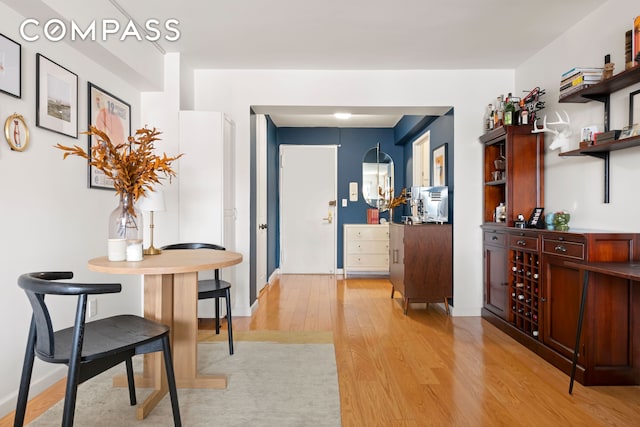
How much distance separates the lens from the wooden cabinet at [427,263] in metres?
3.88

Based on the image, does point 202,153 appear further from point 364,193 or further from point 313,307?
point 364,193

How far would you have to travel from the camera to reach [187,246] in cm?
311

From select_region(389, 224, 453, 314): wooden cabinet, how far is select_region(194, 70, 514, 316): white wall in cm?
10

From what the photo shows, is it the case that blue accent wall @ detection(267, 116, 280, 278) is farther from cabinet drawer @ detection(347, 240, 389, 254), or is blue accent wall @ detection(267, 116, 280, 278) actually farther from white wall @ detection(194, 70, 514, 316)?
white wall @ detection(194, 70, 514, 316)

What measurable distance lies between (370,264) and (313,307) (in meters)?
2.02

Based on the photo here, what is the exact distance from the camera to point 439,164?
4.45 m

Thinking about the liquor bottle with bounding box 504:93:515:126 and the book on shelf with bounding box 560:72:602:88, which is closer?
the book on shelf with bounding box 560:72:602:88

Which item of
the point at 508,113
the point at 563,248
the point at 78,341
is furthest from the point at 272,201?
the point at 78,341

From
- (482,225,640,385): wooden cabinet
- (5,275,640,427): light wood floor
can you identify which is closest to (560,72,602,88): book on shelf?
(482,225,640,385): wooden cabinet

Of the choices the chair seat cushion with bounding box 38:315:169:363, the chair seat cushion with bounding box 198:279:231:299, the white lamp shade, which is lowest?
the chair seat cushion with bounding box 198:279:231:299

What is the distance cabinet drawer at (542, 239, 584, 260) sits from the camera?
7.80 ft

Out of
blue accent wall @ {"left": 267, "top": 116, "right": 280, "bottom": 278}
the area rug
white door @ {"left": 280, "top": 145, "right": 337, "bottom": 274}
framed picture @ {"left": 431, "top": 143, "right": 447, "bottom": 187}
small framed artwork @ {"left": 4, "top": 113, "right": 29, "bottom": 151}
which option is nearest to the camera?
the area rug

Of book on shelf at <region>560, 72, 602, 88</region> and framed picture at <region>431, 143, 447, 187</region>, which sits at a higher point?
book on shelf at <region>560, 72, 602, 88</region>

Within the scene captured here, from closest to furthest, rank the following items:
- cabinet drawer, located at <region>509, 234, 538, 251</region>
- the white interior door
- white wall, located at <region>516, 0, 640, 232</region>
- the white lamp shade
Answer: the white lamp shade, white wall, located at <region>516, 0, 640, 232</region>, cabinet drawer, located at <region>509, 234, 538, 251</region>, the white interior door
